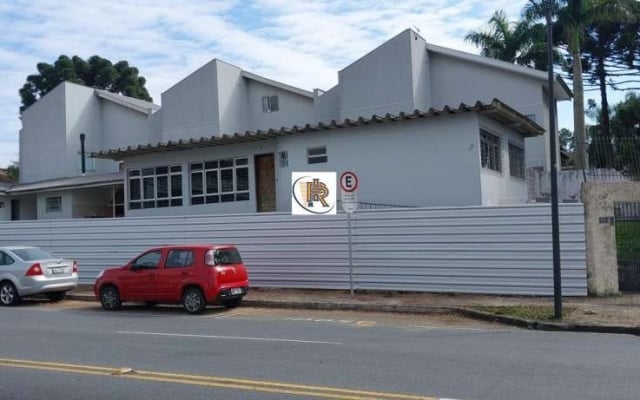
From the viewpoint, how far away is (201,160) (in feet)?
81.0

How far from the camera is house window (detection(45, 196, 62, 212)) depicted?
33.1 m

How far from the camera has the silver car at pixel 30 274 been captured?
1661cm

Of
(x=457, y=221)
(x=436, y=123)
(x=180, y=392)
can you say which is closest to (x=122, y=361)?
(x=180, y=392)

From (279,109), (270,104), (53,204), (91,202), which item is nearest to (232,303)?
(91,202)

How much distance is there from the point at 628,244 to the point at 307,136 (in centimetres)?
1085

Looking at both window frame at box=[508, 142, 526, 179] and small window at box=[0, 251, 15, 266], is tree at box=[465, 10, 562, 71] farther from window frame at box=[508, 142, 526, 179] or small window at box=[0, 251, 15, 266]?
small window at box=[0, 251, 15, 266]

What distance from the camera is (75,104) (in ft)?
145

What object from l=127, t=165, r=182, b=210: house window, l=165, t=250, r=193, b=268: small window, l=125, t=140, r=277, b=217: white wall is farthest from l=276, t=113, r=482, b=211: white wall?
l=165, t=250, r=193, b=268: small window

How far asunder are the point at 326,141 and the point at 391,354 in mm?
13339

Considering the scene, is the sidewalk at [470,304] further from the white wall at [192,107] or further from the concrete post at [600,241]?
the white wall at [192,107]

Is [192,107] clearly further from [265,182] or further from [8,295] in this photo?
[8,295]

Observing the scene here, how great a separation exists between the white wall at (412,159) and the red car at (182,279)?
6.89 m

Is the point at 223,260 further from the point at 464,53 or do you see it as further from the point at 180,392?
the point at 464,53

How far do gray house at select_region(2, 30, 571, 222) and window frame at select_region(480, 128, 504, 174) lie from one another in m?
0.07
